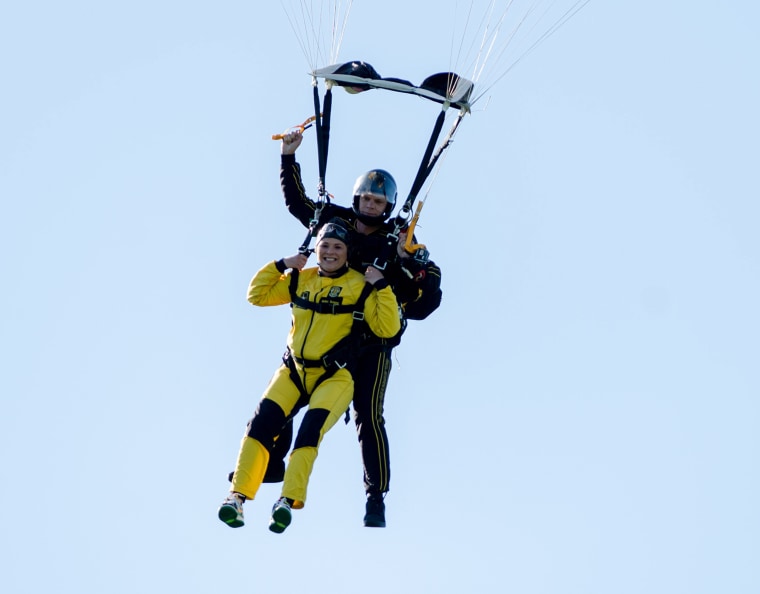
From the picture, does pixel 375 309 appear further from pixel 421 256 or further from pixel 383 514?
pixel 383 514

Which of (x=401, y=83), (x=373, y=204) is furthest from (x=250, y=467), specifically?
(x=401, y=83)

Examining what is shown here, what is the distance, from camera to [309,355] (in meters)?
13.0

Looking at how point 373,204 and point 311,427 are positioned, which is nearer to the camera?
point 311,427

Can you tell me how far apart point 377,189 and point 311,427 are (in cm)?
199

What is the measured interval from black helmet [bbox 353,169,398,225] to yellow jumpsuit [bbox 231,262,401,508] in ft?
1.89

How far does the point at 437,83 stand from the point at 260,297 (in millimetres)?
2282

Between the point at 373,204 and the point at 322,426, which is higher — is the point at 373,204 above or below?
above

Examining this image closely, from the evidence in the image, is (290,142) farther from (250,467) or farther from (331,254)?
(250,467)

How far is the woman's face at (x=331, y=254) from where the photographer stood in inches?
518

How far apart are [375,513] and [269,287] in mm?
1841

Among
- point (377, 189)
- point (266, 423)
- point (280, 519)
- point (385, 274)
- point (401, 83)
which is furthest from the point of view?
point (401, 83)

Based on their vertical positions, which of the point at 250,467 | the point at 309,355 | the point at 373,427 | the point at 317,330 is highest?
the point at 317,330

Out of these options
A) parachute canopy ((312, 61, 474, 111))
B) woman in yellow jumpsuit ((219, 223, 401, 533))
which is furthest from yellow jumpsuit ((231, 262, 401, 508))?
parachute canopy ((312, 61, 474, 111))

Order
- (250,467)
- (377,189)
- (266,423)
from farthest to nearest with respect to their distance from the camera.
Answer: (377,189) → (266,423) → (250,467)
